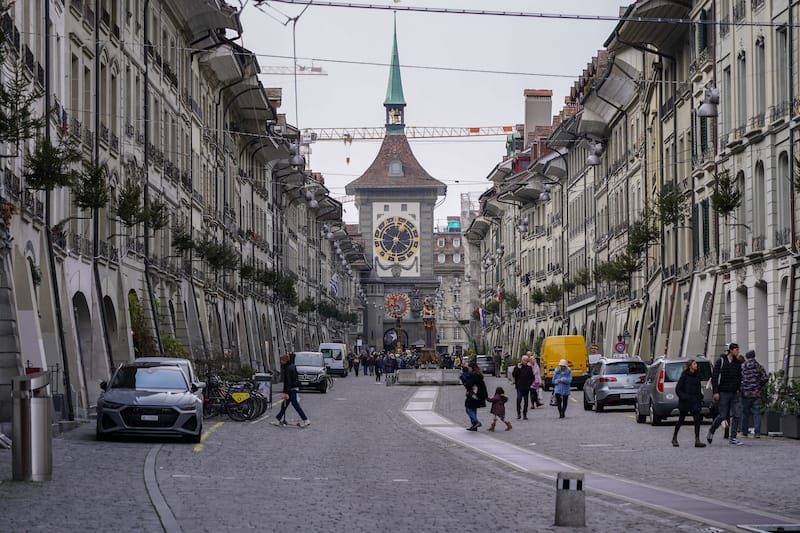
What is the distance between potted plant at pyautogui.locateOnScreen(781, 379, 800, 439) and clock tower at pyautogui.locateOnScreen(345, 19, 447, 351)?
16183 cm

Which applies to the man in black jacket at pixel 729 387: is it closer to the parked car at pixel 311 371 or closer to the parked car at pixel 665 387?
the parked car at pixel 665 387

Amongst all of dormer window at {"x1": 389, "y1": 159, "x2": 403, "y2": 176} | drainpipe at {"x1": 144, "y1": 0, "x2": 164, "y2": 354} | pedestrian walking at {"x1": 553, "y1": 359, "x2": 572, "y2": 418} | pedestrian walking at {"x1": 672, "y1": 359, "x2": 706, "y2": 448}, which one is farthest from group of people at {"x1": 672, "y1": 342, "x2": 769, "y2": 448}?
dormer window at {"x1": 389, "y1": 159, "x2": 403, "y2": 176}

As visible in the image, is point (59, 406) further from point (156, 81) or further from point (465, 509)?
point (156, 81)

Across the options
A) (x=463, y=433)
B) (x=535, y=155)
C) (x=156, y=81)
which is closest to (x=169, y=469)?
(x=463, y=433)

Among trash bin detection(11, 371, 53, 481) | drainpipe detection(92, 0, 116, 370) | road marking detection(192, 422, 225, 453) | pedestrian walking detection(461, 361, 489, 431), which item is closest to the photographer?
trash bin detection(11, 371, 53, 481)

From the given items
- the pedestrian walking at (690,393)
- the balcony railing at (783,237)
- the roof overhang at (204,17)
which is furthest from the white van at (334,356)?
the pedestrian walking at (690,393)

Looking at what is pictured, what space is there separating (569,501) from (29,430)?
278 inches

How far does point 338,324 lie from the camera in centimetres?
15212

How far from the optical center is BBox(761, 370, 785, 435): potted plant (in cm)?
3064

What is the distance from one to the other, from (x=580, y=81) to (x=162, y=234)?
123 ft

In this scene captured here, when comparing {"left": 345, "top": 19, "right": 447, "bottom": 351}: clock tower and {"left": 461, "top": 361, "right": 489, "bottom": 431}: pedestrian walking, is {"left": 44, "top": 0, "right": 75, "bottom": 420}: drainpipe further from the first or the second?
{"left": 345, "top": 19, "right": 447, "bottom": 351}: clock tower

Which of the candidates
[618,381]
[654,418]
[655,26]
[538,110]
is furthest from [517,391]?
[538,110]

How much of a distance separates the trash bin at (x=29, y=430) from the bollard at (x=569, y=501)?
6987 mm

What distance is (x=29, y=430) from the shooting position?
60.3ft
